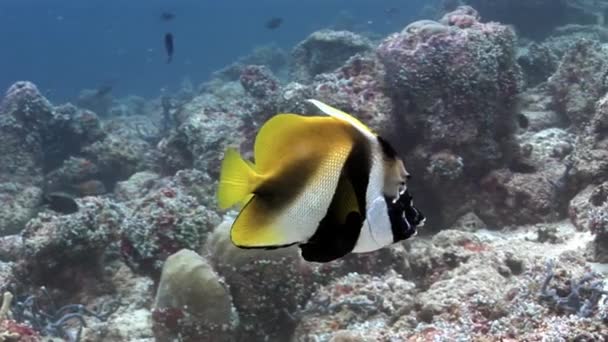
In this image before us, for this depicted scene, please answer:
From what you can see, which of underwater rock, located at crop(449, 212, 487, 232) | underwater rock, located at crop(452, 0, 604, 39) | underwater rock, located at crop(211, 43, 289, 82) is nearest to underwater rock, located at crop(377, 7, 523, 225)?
underwater rock, located at crop(449, 212, 487, 232)

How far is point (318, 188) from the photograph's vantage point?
124cm

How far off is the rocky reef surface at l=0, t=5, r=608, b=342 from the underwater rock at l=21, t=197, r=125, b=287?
0.06 feet

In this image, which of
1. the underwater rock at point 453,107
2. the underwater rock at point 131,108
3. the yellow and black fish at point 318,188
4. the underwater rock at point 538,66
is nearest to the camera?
the yellow and black fish at point 318,188

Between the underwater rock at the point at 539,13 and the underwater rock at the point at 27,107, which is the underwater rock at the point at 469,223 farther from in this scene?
the underwater rock at the point at 539,13

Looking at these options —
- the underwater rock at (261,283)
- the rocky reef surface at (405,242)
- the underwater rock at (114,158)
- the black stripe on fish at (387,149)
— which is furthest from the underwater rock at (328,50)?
the black stripe on fish at (387,149)

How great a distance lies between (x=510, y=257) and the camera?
5.14m

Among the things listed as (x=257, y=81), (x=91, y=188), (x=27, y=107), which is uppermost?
(x=257, y=81)

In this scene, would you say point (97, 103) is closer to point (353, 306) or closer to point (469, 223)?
point (469, 223)

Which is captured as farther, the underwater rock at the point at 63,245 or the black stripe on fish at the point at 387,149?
the underwater rock at the point at 63,245

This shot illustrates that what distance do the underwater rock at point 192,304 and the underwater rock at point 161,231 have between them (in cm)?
148

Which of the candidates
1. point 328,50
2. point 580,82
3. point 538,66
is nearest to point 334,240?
point 580,82

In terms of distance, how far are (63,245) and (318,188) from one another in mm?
5575

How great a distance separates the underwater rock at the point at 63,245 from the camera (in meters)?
6.05

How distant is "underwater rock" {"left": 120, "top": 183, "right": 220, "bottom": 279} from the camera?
5.82 meters
